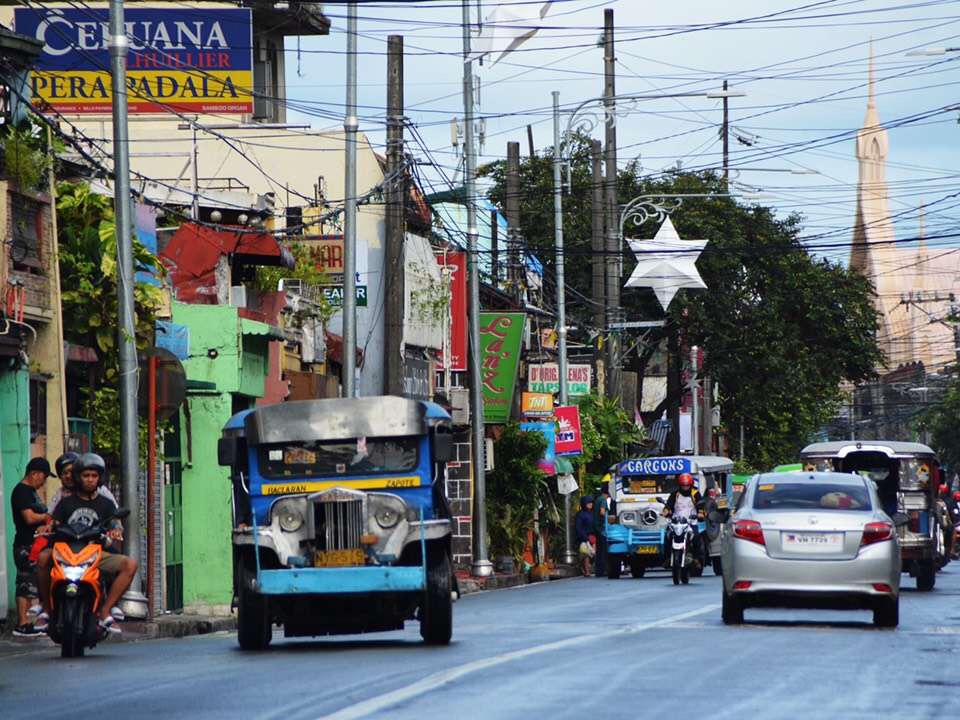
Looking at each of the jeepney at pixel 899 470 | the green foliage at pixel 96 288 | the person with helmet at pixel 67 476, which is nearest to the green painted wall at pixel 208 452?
the green foliage at pixel 96 288

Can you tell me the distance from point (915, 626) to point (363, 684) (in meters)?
9.64

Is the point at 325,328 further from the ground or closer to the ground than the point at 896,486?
further from the ground

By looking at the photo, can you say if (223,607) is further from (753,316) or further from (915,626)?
(753,316)

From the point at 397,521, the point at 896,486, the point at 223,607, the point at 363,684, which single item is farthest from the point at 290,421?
the point at 896,486

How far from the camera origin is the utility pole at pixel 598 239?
54.2 metres

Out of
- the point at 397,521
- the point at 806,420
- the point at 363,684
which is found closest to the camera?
the point at 363,684

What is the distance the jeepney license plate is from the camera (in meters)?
18.7

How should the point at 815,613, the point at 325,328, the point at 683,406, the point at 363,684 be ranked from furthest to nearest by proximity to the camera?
the point at 683,406
the point at 325,328
the point at 815,613
the point at 363,684

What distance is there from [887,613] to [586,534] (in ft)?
99.3

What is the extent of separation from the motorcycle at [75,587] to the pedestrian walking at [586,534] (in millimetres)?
33843

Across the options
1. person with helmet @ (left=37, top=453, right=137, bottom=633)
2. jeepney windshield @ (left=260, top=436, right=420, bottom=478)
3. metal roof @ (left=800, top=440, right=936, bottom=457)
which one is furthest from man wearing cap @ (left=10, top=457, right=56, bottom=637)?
metal roof @ (left=800, top=440, right=936, bottom=457)

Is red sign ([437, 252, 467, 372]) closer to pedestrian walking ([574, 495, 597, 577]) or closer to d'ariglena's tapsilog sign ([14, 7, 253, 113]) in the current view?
pedestrian walking ([574, 495, 597, 577])

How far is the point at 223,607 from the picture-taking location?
33.1 meters

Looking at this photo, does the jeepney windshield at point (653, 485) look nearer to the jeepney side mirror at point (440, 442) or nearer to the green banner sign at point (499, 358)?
the green banner sign at point (499, 358)
